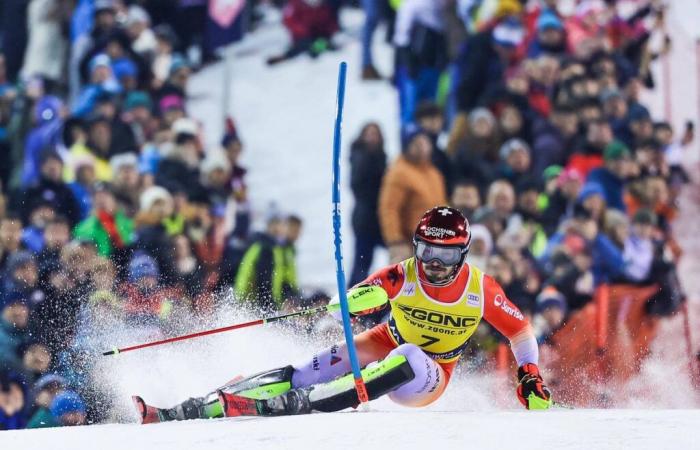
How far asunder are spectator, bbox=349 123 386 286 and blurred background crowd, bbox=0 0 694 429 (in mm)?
14

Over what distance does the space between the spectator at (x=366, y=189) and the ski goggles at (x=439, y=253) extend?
3338 millimetres

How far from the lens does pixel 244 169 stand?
10.1 meters

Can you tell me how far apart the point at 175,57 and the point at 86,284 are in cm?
279

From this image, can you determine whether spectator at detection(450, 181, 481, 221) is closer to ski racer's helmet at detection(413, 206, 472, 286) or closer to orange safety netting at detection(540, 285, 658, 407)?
orange safety netting at detection(540, 285, 658, 407)

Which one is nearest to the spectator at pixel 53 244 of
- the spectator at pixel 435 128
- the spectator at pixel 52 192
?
the spectator at pixel 52 192

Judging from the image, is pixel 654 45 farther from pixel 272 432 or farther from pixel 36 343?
pixel 272 432

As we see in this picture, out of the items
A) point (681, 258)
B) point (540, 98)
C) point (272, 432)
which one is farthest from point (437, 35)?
point (272, 432)

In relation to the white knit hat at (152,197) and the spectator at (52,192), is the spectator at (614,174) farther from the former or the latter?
the spectator at (52,192)

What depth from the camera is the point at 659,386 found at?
9.04 m

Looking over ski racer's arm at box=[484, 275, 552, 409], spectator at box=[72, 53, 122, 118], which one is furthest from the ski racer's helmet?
spectator at box=[72, 53, 122, 118]

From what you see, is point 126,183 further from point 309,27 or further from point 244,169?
point 309,27

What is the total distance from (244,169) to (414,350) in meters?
4.39

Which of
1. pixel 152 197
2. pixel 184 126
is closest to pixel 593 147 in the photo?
pixel 184 126

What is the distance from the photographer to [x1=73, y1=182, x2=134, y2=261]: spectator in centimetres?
887
